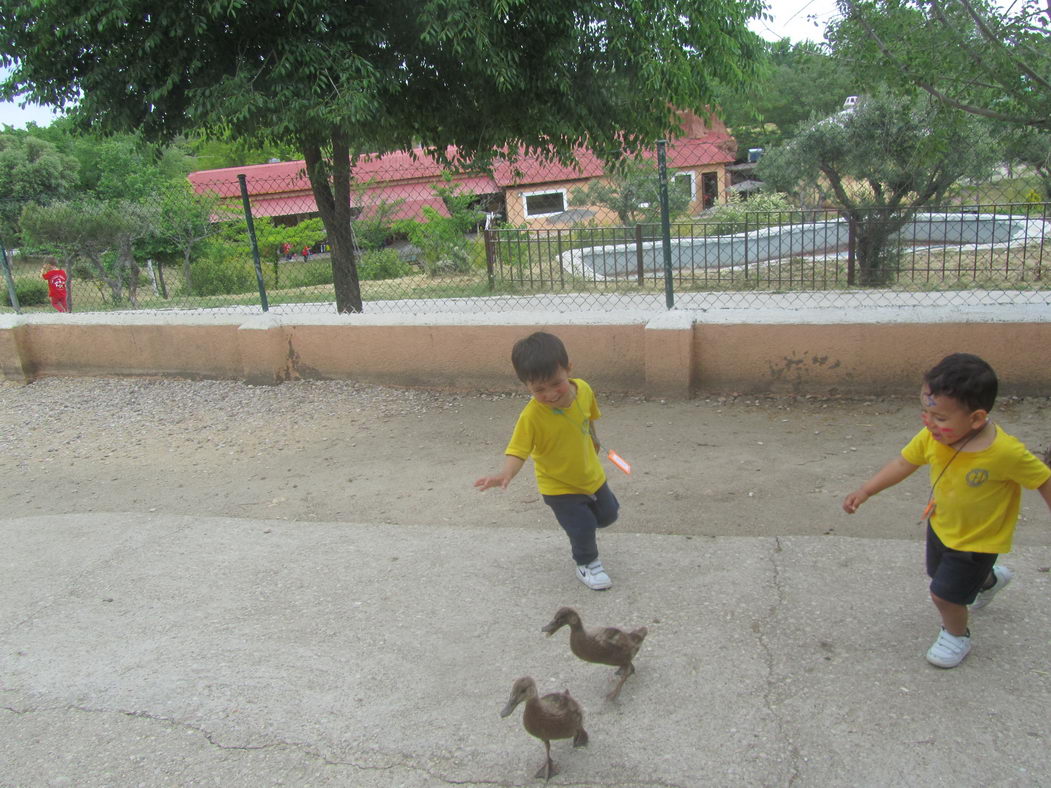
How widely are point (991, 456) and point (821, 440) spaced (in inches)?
92.0

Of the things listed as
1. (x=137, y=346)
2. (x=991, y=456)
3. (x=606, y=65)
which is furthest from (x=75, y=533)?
(x=606, y=65)

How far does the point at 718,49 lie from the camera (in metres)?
6.81

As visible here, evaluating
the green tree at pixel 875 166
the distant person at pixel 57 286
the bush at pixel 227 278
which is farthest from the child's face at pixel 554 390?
the bush at pixel 227 278

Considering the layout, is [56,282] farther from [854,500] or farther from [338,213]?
[854,500]

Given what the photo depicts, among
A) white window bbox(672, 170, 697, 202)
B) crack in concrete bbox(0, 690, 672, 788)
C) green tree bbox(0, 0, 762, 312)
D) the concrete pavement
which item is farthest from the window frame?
crack in concrete bbox(0, 690, 672, 788)

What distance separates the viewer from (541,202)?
13.8m

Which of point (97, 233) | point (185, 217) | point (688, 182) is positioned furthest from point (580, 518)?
point (185, 217)

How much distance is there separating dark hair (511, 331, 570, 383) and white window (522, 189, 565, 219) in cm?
991

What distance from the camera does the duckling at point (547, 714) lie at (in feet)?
7.16

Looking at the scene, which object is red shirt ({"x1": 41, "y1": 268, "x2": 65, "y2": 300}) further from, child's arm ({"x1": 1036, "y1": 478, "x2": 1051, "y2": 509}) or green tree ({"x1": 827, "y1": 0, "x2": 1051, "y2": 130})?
child's arm ({"x1": 1036, "y1": 478, "x2": 1051, "y2": 509})

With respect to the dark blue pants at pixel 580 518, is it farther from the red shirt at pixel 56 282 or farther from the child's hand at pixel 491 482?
the red shirt at pixel 56 282

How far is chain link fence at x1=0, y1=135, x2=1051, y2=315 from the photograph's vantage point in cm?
814

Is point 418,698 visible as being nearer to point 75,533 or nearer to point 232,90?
point 75,533

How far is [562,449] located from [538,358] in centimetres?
39
